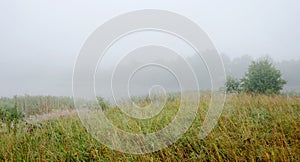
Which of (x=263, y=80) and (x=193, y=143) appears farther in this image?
(x=263, y=80)

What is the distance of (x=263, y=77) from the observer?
15711 millimetres

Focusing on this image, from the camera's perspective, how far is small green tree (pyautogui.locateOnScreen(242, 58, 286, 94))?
1541 centimetres

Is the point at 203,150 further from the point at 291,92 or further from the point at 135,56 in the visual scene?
the point at 291,92

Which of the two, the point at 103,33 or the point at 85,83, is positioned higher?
the point at 103,33

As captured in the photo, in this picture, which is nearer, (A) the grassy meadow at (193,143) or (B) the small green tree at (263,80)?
(A) the grassy meadow at (193,143)

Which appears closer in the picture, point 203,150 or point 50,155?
point 203,150

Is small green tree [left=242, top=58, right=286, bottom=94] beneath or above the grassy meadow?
above

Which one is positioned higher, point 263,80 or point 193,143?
point 263,80

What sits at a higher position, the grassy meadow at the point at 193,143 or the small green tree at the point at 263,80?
the small green tree at the point at 263,80

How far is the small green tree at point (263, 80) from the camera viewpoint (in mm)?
15414

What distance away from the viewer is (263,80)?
1563 cm

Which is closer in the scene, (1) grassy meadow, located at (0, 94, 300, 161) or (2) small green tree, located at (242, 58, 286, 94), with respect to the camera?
(1) grassy meadow, located at (0, 94, 300, 161)

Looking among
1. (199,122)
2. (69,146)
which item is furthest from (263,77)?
(69,146)

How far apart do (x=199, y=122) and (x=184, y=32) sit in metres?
2.04
